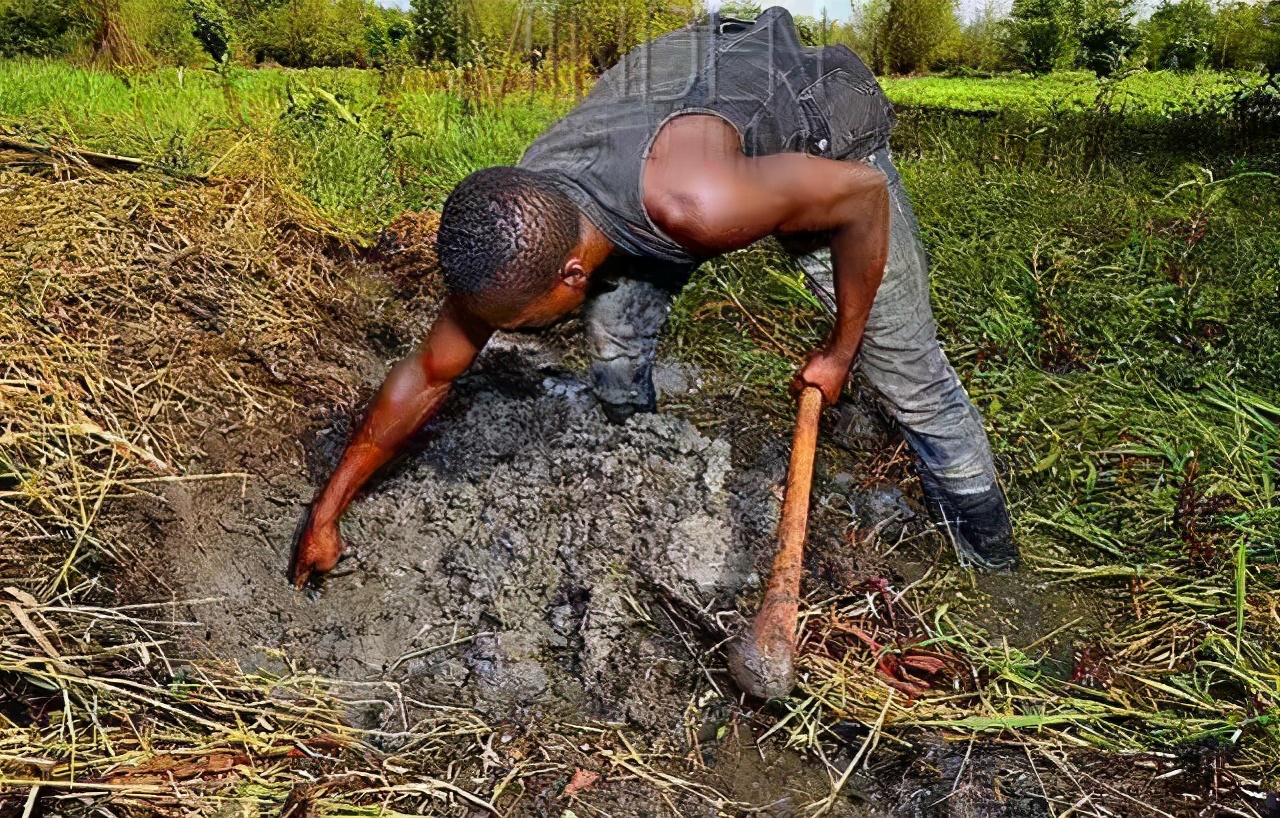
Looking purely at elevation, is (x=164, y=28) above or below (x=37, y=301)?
above

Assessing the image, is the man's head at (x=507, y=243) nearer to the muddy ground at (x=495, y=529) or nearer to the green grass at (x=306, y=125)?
the muddy ground at (x=495, y=529)

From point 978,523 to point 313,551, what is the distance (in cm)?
172

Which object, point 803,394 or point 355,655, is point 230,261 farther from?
point 803,394

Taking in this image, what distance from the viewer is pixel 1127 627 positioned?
224 cm

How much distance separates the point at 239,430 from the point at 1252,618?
2570 mm

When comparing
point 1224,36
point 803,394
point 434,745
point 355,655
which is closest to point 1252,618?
point 803,394

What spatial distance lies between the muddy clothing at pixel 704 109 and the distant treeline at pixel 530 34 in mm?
2194

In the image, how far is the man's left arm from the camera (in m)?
1.73

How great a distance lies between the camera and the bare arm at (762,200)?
68.2 inches

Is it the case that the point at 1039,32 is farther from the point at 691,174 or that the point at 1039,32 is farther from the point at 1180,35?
the point at 691,174

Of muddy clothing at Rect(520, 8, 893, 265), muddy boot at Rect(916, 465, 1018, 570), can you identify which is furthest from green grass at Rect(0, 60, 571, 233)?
muddy boot at Rect(916, 465, 1018, 570)

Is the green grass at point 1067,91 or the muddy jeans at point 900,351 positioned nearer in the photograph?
the muddy jeans at point 900,351

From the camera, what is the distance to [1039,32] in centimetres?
603

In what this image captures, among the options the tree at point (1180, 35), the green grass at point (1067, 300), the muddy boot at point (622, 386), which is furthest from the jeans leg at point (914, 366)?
the tree at point (1180, 35)
